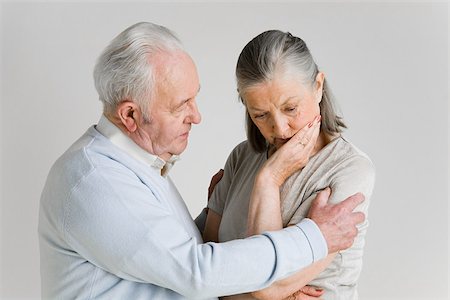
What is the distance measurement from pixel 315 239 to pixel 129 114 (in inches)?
25.7

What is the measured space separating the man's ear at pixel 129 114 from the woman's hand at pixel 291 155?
403 millimetres

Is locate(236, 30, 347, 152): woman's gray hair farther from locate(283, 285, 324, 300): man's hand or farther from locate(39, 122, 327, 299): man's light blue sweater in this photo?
locate(283, 285, 324, 300): man's hand

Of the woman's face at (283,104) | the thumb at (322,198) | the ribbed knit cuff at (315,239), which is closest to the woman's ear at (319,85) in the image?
the woman's face at (283,104)

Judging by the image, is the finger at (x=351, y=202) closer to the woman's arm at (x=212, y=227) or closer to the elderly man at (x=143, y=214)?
the elderly man at (x=143, y=214)

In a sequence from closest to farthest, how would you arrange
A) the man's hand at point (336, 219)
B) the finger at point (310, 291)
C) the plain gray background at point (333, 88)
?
the man's hand at point (336, 219)
the finger at point (310, 291)
the plain gray background at point (333, 88)

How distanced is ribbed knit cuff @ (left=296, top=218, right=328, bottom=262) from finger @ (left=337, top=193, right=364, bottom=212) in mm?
111

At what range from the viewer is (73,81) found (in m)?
3.30

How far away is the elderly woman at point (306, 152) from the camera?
2135 mm

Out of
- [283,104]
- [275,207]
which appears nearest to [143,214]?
[275,207]

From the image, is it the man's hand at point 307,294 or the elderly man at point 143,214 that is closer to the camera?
the elderly man at point 143,214

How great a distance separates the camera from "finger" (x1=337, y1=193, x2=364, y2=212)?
214cm

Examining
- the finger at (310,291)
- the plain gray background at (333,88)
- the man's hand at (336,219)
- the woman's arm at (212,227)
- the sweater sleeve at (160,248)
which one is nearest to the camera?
the sweater sleeve at (160,248)

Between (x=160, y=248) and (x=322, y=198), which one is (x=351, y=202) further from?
(x=160, y=248)

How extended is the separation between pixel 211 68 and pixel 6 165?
3.50 feet
